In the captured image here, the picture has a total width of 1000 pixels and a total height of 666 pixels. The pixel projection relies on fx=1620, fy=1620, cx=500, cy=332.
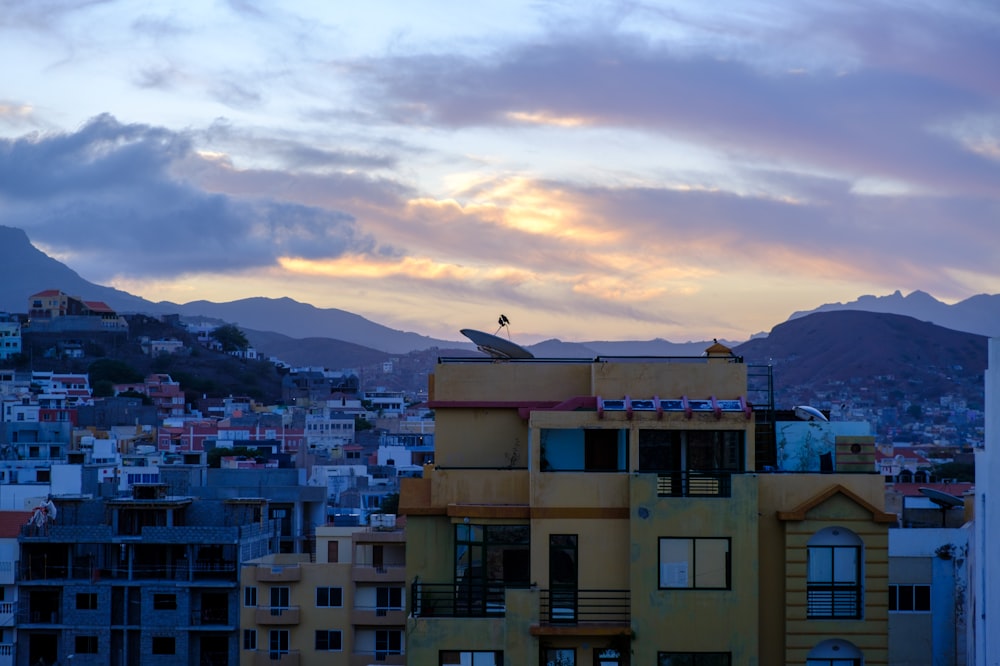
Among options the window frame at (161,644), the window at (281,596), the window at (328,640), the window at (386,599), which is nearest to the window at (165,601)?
the window frame at (161,644)

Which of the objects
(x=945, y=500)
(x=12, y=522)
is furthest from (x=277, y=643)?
(x=945, y=500)

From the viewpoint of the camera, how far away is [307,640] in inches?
1775

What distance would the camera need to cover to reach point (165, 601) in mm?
50812

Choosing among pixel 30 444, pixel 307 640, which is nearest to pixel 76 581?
pixel 307 640

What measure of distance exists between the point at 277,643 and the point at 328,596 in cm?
202

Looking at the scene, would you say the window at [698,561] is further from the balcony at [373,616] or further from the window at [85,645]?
the window at [85,645]

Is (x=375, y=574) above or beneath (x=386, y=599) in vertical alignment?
above

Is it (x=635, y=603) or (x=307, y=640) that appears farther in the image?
(x=307, y=640)

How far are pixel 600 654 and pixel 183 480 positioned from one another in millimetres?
48112

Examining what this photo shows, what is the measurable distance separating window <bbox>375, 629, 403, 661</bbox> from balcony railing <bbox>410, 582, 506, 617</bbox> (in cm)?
2352

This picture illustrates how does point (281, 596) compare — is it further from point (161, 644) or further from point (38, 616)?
point (38, 616)

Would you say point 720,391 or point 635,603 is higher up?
point 720,391

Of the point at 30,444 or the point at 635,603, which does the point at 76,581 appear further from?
the point at 30,444

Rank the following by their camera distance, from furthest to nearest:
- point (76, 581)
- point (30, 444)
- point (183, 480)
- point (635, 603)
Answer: point (30, 444) < point (183, 480) < point (76, 581) < point (635, 603)
